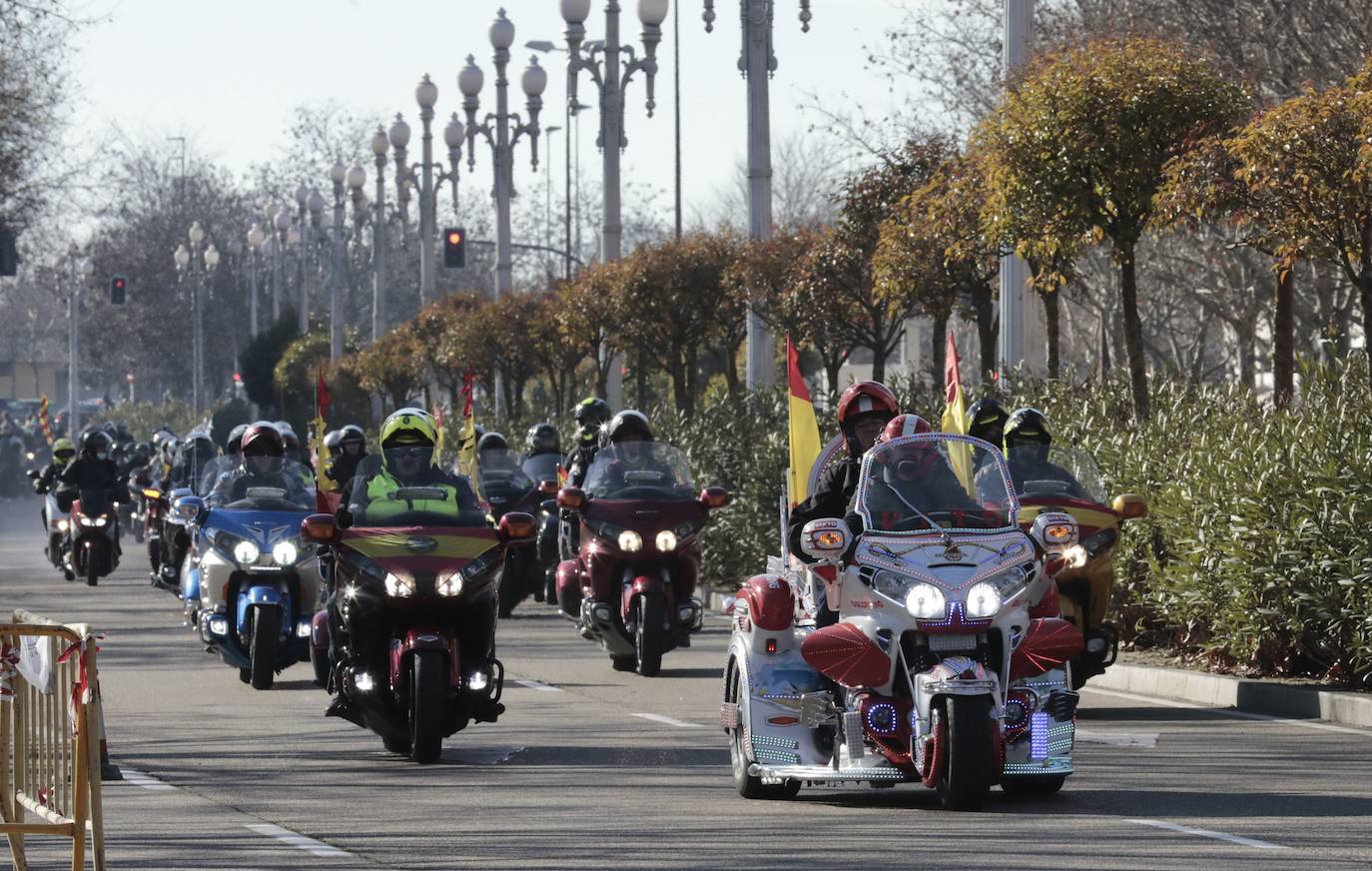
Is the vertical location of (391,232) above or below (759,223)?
above

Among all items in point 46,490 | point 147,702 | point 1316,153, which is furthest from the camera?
point 46,490

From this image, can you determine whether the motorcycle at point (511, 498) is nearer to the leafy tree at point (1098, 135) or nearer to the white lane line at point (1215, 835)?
the leafy tree at point (1098, 135)

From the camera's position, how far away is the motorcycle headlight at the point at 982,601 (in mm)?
10320

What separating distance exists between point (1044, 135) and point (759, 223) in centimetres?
971

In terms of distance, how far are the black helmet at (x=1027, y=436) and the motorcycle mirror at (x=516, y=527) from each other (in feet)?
11.2

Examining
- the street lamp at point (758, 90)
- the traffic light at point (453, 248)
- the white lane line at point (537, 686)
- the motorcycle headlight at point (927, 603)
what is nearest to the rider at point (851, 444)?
the motorcycle headlight at point (927, 603)

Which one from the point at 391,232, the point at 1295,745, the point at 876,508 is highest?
the point at 391,232

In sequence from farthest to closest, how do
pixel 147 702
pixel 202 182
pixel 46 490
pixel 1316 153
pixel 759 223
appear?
pixel 202 182 → pixel 46 490 → pixel 759 223 → pixel 1316 153 → pixel 147 702

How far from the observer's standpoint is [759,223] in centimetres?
3098

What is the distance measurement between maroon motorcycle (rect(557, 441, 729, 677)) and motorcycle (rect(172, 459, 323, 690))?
75.0 inches

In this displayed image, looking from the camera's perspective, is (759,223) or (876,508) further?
(759,223)

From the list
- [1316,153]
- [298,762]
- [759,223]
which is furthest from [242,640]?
[759,223]

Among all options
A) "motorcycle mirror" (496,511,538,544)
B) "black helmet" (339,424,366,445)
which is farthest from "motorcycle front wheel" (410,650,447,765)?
"black helmet" (339,424,366,445)

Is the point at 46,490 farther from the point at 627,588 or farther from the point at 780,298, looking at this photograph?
the point at 627,588
